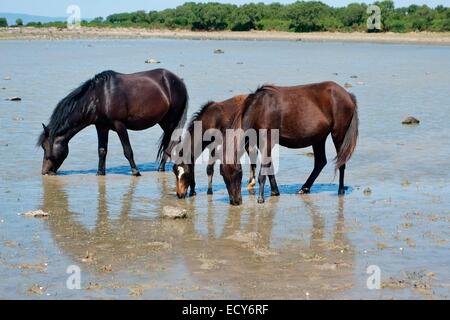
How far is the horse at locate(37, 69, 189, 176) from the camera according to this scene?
13.2 m

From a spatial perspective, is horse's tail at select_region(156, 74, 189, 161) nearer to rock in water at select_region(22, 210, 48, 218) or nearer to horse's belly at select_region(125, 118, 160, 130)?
horse's belly at select_region(125, 118, 160, 130)

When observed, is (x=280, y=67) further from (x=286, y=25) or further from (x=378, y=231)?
(x=286, y=25)

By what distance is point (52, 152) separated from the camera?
13164 mm

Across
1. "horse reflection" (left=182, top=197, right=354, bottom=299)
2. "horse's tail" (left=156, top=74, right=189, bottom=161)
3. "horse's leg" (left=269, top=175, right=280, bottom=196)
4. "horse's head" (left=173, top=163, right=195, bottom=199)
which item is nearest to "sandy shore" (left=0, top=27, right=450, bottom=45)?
"horse's tail" (left=156, top=74, right=189, bottom=161)

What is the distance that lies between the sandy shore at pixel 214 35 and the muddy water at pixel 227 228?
47642 millimetres

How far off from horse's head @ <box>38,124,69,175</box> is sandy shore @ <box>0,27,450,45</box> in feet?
172

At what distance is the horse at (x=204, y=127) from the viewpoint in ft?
37.6

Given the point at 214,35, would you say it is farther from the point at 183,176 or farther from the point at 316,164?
the point at 183,176

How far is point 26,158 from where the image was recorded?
1438cm

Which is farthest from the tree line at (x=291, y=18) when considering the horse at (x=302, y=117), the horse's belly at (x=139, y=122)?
the horse at (x=302, y=117)

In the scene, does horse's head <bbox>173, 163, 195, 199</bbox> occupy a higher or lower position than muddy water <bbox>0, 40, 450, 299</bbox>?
higher

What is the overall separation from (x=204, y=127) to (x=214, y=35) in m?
69.0

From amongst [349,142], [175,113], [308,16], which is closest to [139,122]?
[175,113]

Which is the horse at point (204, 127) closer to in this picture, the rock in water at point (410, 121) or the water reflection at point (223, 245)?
the water reflection at point (223, 245)
